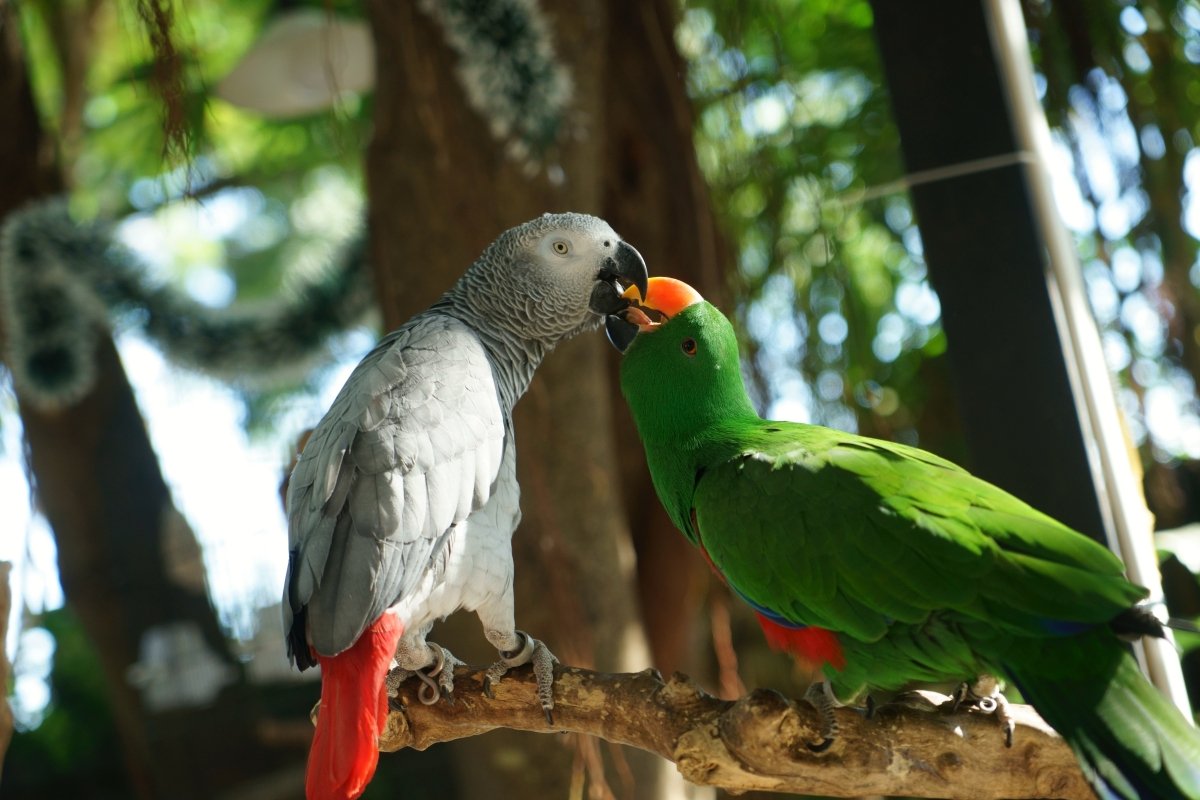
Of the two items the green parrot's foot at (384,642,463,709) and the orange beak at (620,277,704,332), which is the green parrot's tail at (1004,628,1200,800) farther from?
the green parrot's foot at (384,642,463,709)

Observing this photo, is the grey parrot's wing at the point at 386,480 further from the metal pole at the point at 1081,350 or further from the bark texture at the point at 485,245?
the bark texture at the point at 485,245

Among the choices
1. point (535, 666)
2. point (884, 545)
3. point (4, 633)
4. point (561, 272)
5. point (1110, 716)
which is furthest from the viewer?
point (4, 633)

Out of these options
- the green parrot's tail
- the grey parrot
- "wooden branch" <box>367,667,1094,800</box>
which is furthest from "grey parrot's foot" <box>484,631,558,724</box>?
the green parrot's tail

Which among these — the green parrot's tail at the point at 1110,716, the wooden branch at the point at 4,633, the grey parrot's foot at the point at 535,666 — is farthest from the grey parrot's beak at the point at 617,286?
the wooden branch at the point at 4,633

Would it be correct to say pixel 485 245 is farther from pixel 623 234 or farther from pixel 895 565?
pixel 895 565

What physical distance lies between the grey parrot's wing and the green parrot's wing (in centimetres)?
31

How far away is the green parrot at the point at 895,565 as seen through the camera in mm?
1028

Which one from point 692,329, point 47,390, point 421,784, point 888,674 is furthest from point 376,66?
point 421,784

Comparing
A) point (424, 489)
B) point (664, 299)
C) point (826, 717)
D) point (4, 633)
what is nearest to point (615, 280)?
point (664, 299)

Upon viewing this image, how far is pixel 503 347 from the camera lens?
156 cm

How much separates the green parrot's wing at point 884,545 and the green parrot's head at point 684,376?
9 cm

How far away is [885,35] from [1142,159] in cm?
113

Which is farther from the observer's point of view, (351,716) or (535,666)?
(535,666)

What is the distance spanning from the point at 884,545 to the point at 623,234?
6.38 ft
